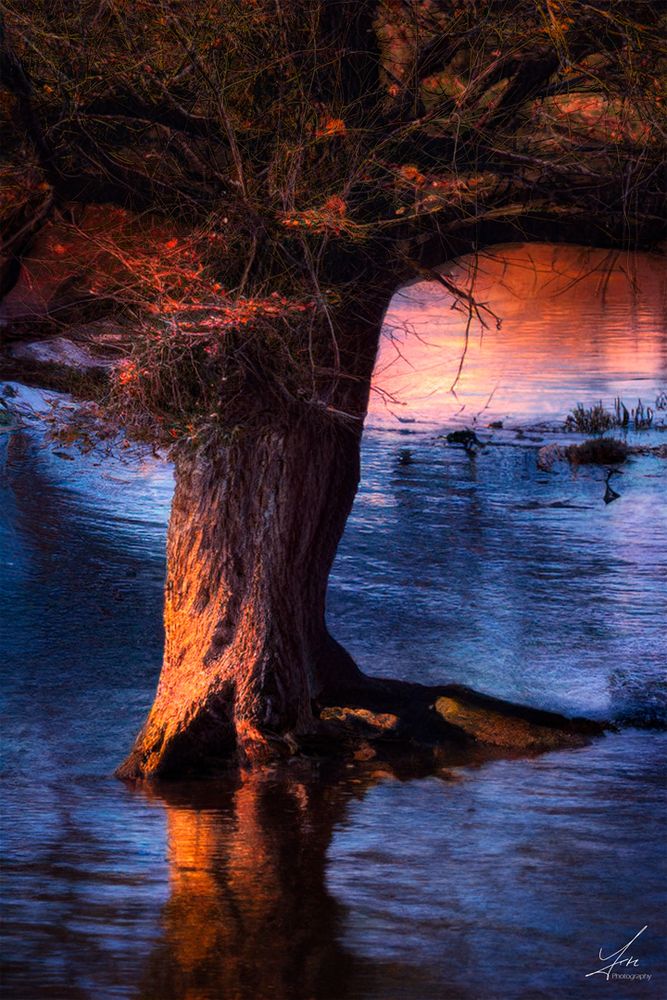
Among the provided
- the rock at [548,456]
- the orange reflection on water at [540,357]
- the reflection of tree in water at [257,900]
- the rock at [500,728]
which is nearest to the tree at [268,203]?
the reflection of tree in water at [257,900]

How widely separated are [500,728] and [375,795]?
2.26m

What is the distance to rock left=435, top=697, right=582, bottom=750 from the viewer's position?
1109cm

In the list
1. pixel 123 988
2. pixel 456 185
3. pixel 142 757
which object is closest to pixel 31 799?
pixel 142 757

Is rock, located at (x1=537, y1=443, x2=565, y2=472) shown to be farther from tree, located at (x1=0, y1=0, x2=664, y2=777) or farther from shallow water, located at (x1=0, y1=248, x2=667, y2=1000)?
tree, located at (x1=0, y1=0, x2=664, y2=777)

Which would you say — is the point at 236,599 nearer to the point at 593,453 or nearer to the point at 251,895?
the point at 251,895

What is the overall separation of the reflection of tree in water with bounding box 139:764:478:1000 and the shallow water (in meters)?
0.02

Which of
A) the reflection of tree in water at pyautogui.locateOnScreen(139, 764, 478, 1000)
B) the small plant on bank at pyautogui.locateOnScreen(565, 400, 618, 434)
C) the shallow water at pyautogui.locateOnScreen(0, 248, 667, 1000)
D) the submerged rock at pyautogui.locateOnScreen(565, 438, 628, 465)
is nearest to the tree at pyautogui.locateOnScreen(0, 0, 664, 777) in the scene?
the shallow water at pyautogui.locateOnScreen(0, 248, 667, 1000)

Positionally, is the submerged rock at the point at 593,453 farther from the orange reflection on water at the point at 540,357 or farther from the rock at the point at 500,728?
the rock at the point at 500,728

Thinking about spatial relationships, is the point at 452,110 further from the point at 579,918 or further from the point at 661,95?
the point at 579,918

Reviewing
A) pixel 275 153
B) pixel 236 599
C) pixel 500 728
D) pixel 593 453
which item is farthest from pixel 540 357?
pixel 275 153

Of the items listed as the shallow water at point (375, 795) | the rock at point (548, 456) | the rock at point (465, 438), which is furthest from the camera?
the rock at point (465, 438)

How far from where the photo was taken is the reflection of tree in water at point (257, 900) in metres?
5.73

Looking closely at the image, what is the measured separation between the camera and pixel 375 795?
928cm

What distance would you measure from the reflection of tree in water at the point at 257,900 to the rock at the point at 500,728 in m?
1.75
